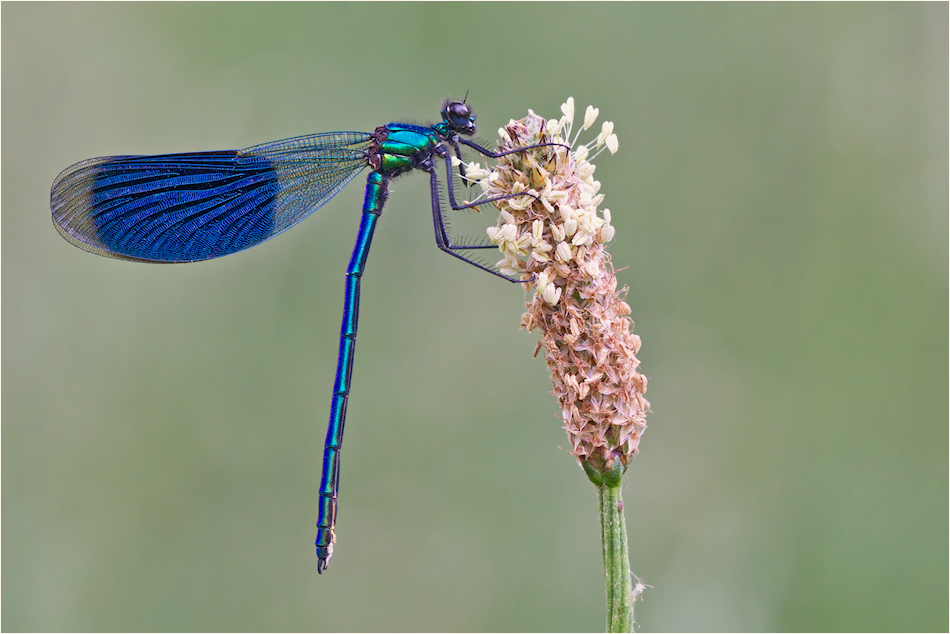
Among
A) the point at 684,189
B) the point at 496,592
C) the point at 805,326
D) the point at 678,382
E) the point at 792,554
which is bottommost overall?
the point at 496,592

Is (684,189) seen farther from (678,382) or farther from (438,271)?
(438,271)

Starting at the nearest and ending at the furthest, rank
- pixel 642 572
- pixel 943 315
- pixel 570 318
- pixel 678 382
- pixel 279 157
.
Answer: pixel 570 318 < pixel 279 157 < pixel 642 572 < pixel 943 315 < pixel 678 382

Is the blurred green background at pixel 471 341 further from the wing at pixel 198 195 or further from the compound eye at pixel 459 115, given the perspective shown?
the compound eye at pixel 459 115

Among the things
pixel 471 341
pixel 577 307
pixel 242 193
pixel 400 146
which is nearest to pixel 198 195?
pixel 242 193

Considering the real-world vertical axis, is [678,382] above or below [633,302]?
below

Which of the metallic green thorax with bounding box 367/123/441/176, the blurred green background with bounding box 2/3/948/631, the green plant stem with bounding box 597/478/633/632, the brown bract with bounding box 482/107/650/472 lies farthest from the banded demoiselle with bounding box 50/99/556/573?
the green plant stem with bounding box 597/478/633/632

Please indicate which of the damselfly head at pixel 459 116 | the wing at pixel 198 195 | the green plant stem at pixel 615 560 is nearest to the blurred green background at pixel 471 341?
the wing at pixel 198 195

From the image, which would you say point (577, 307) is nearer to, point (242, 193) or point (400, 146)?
point (400, 146)

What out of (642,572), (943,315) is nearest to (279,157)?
(642,572)
